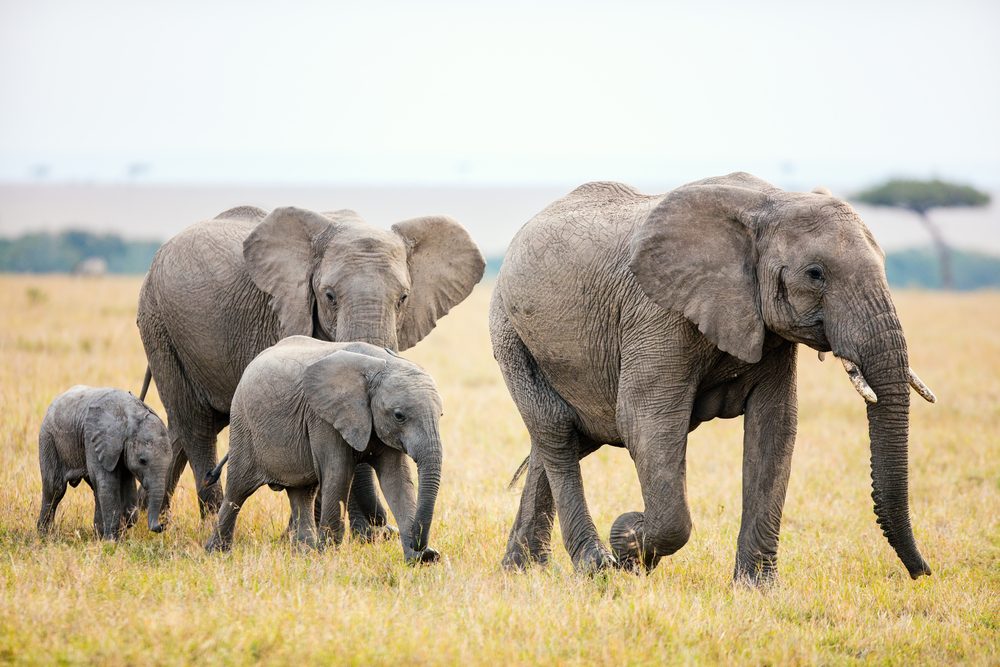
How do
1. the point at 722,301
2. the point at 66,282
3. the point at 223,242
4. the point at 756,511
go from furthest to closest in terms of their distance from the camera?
the point at 66,282, the point at 223,242, the point at 756,511, the point at 722,301

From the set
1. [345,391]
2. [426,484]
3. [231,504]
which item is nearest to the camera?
[426,484]

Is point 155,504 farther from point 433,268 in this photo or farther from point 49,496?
point 433,268

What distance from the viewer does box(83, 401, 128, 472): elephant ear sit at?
8.23 metres

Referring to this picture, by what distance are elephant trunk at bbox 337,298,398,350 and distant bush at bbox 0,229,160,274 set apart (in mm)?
59793

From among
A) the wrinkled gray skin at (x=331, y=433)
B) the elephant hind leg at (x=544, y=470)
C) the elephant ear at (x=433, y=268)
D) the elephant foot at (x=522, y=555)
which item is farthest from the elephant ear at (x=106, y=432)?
the elephant foot at (x=522, y=555)

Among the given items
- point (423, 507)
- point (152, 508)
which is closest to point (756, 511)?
point (423, 507)

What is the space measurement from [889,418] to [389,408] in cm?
263

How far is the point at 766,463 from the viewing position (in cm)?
718

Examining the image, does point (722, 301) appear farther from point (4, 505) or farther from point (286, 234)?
point (4, 505)

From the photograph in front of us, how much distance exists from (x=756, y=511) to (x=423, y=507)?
1765 millimetres

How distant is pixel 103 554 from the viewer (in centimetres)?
779

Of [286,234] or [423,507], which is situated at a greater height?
[286,234]

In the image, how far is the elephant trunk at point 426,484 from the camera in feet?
24.0

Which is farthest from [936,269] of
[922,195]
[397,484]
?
[397,484]
